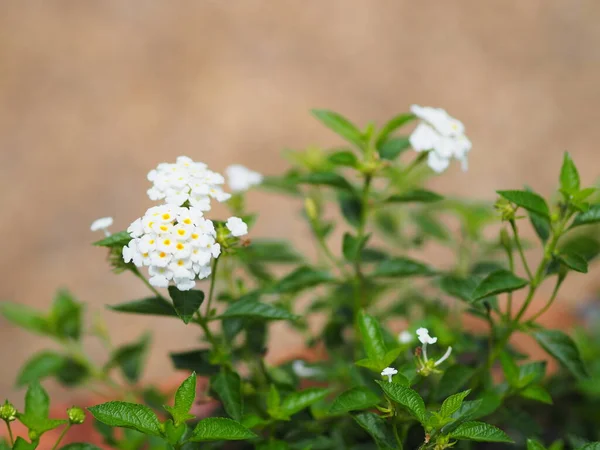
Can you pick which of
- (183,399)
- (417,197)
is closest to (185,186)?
(183,399)

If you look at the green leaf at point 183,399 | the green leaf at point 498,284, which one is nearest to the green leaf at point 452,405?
the green leaf at point 498,284

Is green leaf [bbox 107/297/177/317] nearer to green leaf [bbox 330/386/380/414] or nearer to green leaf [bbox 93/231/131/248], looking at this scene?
green leaf [bbox 93/231/131/248]

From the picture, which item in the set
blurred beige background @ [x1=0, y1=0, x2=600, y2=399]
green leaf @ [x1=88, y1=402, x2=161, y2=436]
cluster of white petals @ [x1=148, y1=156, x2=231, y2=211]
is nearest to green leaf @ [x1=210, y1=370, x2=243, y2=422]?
green leaf @ [x1=88, y1=402, x2=161, y2=436]

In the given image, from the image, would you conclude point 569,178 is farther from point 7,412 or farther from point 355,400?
point 7,412

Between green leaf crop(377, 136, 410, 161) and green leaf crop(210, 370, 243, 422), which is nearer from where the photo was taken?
green leaf crop(210, 370, 243, 422)

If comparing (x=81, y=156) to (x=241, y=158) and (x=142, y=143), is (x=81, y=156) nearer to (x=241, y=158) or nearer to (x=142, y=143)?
(x=142, y=143)

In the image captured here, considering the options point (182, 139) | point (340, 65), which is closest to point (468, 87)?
point (340, 65)
